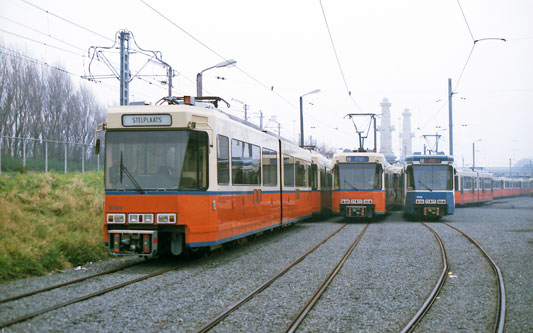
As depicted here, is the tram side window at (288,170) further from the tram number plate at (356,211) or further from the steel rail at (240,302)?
the steel rail at (240,302)

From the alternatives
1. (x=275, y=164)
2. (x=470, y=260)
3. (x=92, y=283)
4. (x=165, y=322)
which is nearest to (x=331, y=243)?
(x=275, y=164)

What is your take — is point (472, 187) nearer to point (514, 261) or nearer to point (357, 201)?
point (357, 201)

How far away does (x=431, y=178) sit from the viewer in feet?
77.7

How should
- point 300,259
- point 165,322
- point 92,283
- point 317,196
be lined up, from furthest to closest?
point 317,196
point 300,259
point 92,283
point 165,322

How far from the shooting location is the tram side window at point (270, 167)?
1474 centimetres

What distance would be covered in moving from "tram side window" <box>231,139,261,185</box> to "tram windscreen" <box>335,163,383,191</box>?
9354mm

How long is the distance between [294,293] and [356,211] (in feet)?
49.4

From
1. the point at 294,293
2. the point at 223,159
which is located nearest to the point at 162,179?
the point at 223,159

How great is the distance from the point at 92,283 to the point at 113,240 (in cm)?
179

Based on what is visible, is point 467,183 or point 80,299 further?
point 467,183

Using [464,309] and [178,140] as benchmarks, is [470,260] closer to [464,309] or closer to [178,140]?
[464,309]

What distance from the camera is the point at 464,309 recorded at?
23.4 ft

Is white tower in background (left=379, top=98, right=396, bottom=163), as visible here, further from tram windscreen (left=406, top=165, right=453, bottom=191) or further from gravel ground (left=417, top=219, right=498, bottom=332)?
gravel ground (left=417, top=219, right=498, bottom=332)

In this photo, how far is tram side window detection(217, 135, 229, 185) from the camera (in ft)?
36.2
